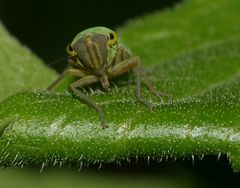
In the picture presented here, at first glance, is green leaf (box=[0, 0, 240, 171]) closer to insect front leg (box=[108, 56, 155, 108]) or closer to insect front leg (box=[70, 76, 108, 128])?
insect front leg (box=[70, 76, 108, 128])

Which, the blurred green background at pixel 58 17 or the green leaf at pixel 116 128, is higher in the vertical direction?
the blurred green background at pixel 58 17

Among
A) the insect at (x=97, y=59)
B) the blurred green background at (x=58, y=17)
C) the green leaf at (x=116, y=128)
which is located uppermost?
the blurred green background at (x=58, y=17)

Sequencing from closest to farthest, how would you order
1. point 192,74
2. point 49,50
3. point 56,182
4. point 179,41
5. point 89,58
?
point 89,58, point 192,74, point 56,182, point 179,41, point 49,50

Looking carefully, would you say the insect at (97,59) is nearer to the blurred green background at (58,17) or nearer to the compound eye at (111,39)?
the compound eye at (111,39)

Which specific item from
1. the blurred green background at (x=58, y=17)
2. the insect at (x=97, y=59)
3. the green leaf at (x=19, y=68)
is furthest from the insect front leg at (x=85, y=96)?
the blurred green background at (x=58, y=17)

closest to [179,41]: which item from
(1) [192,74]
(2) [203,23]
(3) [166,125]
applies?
(2) [203,23]

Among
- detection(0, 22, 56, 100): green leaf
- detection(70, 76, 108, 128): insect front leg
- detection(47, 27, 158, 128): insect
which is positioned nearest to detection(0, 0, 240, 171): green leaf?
detection(70, 76, 108, 128): insect front leg

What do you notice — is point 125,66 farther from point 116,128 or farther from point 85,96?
point 116,128

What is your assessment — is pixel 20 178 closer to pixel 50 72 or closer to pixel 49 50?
pixel 50 72
